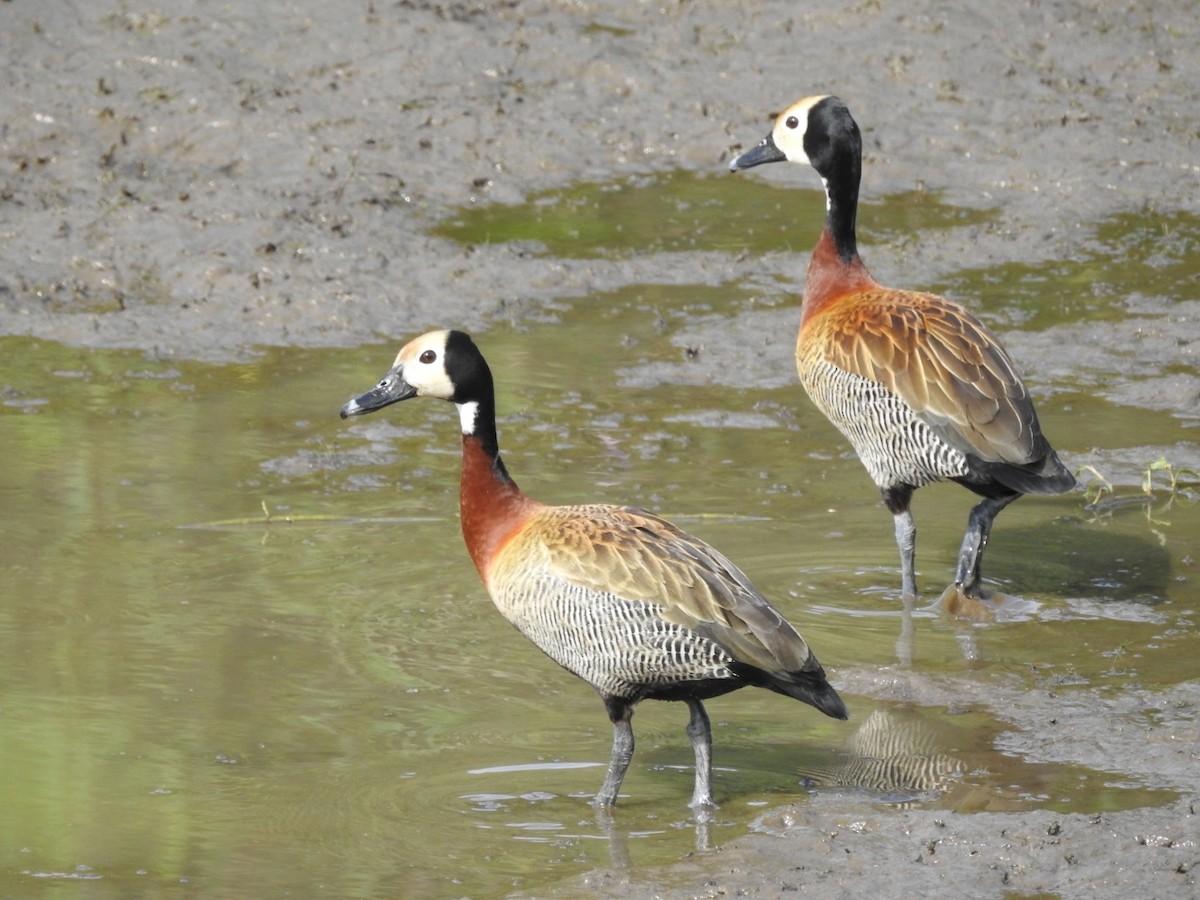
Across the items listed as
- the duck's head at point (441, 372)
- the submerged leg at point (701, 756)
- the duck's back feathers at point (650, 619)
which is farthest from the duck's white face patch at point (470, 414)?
the submerged leg at point (701, 756)

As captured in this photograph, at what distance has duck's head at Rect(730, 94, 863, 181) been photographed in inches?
335

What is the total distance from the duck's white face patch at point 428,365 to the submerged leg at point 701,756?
1385mm

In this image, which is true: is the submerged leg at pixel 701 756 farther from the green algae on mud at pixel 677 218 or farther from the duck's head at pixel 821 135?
the green algae on mud at pixel 677 218

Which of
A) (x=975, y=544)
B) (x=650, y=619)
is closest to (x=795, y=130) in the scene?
(x=975, y=544)

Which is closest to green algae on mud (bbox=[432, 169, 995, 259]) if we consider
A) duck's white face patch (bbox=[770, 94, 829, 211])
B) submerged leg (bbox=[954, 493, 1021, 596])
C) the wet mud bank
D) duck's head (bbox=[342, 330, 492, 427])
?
the wet mud bank

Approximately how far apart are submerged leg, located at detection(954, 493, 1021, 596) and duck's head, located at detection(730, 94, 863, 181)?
183 centimetres

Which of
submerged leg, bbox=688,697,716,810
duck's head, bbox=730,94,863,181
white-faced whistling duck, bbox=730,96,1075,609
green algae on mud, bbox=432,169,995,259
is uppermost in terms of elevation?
duck's head, bbox=730,94,863,181

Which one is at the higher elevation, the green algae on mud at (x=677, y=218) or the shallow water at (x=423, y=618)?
the green algae on mud at (x=677, y=218)

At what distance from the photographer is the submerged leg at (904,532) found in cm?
753

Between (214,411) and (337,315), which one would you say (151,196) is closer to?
(337,315)

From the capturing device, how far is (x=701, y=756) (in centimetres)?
567

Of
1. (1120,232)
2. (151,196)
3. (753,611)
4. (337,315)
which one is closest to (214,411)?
(337,315)

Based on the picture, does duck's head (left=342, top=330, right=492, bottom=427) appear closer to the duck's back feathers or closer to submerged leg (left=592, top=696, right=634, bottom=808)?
the duck's back feathers

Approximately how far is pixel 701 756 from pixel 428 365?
5.27ft
